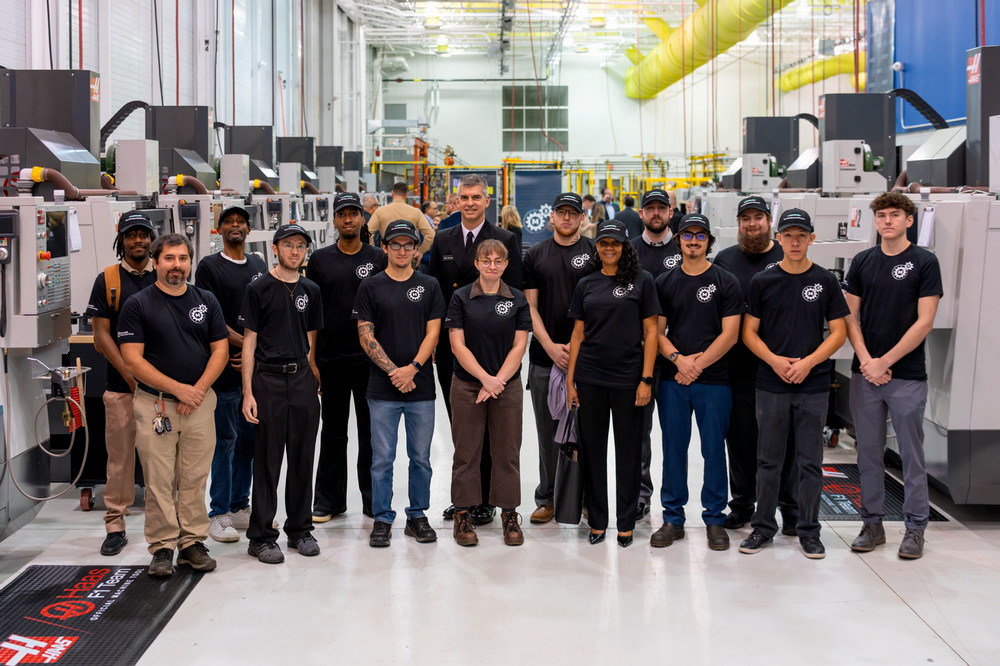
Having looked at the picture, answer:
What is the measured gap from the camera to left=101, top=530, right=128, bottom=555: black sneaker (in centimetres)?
455

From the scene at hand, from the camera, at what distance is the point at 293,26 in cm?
1805

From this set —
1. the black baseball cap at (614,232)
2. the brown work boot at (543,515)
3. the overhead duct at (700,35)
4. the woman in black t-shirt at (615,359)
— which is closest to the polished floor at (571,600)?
the brown work boot at (543,515)

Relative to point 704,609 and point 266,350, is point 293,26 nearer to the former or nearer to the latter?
point 266,350

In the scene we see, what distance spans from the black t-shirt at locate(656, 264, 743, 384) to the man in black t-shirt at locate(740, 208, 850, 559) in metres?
0.11

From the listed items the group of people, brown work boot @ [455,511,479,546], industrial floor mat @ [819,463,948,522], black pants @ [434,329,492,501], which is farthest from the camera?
industrial floor mat @ [819,463,948,522]

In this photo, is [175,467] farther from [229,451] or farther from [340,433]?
[340,433]

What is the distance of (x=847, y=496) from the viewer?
548 centimetres

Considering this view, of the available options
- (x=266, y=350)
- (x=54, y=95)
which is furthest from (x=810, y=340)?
(x=54, y=95)

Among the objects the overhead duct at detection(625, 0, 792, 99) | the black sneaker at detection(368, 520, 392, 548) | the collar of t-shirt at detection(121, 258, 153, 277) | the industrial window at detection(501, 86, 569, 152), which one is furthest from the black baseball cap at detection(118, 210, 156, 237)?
the industrial window at detection(501, 86, 569, 152)

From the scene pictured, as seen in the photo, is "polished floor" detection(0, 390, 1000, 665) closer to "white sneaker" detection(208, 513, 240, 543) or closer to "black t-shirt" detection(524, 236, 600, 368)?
"white sneaker" detection(208, 513, 240, 543)

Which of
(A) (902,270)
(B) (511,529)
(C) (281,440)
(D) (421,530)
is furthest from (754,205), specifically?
(C) (281,440)

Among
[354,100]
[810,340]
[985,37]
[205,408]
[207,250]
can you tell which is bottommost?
[205,408]

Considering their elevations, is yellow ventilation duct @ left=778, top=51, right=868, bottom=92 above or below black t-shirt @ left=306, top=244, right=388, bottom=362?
above

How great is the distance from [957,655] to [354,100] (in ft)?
68.5
